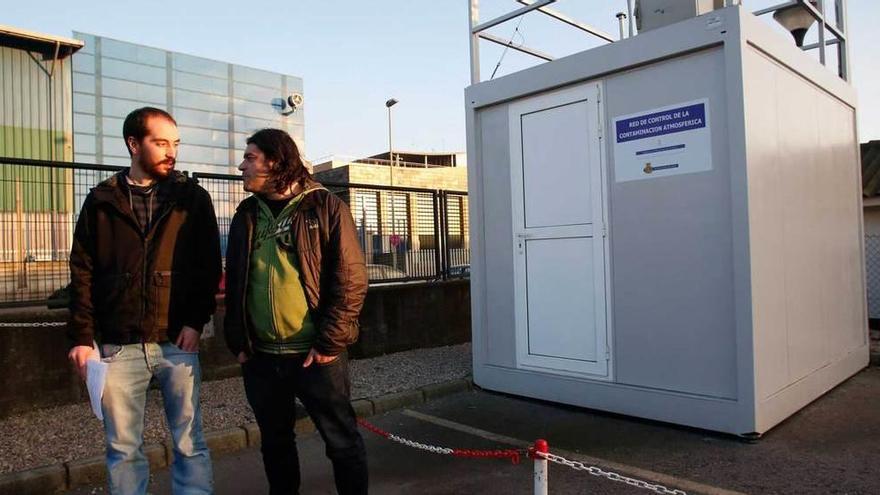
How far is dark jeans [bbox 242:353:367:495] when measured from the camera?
2.82 m

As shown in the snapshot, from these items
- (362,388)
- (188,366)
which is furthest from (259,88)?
(188,366)

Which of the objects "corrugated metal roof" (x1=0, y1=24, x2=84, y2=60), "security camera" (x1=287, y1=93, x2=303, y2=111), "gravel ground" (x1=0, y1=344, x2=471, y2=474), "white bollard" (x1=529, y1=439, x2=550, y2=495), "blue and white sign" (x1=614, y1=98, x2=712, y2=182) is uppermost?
"security camera" (x1=287, y1=93, x2=303, y2=111)

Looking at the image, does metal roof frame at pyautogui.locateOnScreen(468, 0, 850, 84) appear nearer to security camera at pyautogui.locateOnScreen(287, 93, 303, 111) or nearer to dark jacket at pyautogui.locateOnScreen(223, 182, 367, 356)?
dark jacket at pyautogui.locateOnScreen(223, 182, 367, 356)

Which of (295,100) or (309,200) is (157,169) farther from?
(295,100)

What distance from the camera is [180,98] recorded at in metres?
26.1

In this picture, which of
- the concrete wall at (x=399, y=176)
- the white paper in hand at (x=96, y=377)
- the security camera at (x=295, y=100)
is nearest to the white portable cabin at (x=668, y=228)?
the white paper in hand at (x=96, y=377)

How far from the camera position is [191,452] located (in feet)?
9.22

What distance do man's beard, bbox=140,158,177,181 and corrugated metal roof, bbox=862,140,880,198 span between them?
11.1m

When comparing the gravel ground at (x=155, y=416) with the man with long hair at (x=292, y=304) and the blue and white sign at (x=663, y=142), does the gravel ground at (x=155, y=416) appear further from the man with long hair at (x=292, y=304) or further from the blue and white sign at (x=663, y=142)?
the blue and white sign at (x=663, y=142)

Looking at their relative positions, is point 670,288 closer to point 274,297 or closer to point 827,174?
point 827,174

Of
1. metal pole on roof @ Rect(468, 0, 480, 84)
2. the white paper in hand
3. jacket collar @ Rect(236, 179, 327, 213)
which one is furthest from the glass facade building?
the white paper in hand

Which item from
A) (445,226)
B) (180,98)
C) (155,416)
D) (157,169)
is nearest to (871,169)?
(445,226)

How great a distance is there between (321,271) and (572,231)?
10.2 feet

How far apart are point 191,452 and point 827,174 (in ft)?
20.2
